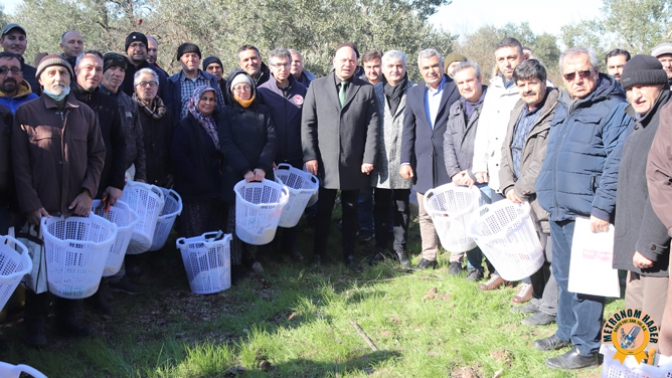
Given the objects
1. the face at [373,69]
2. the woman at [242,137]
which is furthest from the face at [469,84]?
the woman at [242,137]

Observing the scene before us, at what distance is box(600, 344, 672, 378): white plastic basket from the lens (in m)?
2.39

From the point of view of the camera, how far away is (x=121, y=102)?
196 inches

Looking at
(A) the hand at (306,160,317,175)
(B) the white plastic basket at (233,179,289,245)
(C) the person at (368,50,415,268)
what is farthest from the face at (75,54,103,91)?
(C) the person at (368,50,415,268)

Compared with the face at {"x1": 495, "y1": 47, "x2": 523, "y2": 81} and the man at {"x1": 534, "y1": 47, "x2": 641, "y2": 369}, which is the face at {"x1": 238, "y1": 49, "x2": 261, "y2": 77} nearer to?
the face at {"x1": 495, "y1": 47, "x2": 523, "y2": 81}

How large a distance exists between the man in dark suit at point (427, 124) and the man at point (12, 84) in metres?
3.50

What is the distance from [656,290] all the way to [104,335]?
152 inches

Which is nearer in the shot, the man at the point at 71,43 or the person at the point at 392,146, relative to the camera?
the person at the point at 392,146

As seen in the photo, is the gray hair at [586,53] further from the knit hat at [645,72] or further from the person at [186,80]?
the person at [186,80]

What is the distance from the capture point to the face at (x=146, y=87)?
525cm

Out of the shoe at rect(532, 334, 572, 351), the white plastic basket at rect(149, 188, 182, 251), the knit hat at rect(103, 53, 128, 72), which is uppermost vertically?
the knit hat at rect(103, 53, 128, 72)

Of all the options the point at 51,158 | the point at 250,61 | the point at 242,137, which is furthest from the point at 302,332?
the point at 250,61

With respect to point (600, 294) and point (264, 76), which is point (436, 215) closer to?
point (600, 294)

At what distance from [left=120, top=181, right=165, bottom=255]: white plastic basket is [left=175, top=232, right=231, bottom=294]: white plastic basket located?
42 centimetres

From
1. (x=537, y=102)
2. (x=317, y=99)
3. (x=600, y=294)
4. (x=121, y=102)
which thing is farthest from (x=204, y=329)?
(x=537, y=102)
